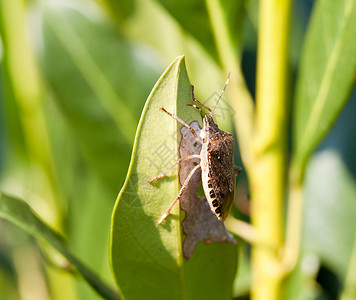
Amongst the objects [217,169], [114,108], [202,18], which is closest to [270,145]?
[217,169]

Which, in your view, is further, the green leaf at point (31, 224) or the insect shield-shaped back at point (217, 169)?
the insect shield-shaped back at point (217, 169)

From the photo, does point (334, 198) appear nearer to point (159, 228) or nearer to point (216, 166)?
point (216, 166)

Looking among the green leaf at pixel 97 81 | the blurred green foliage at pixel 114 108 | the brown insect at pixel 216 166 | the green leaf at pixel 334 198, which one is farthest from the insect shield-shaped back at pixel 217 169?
the green leaf at pixel 334 198

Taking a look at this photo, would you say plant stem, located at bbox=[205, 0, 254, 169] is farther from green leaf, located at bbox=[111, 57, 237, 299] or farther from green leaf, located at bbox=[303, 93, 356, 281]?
green leaf, located at bbox=[303, 93, 356, 281]

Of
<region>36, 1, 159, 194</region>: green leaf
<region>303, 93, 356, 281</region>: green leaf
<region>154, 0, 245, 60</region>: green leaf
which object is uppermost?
<region>154, 0, 245, 60</region>: green leaf

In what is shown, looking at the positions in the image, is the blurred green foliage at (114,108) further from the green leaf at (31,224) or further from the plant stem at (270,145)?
the green leaf at (31,224)

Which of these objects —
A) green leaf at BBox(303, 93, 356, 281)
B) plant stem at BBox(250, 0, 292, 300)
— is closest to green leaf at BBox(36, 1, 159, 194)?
plant stem at BBox(250, 0, 292, 300)
